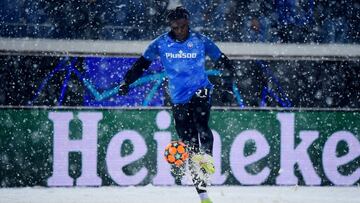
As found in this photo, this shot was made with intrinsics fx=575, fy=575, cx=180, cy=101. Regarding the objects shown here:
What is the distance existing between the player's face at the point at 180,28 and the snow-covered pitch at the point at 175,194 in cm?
172

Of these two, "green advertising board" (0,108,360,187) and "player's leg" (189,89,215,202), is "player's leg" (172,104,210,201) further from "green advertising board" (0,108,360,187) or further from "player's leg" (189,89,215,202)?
"green advertising board" (0,108,360,187)

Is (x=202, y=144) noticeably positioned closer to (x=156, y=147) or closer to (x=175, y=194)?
(x=175, y=194)

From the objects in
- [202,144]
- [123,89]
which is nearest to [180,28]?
[123,89]

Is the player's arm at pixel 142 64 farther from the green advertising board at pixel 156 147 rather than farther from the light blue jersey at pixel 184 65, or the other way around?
the green advertising board at pixel 156 147

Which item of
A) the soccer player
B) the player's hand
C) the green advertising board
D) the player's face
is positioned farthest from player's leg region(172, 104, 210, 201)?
the green advertising board

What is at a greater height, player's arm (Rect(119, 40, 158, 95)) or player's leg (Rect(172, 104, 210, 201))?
player's arm (Rect(119, 40, 158, 95))

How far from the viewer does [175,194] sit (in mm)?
6500

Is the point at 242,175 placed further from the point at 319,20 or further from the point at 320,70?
the point at 319,20

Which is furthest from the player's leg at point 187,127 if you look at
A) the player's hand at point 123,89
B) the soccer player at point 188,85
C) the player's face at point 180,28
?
the player's face at point 180,28

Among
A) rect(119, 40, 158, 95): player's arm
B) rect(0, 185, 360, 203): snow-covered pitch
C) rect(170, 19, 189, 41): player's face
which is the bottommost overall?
rect(0, 185, 360, 203): snow-covered pitch

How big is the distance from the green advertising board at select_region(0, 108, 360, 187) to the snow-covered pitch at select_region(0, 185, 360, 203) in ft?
0.70

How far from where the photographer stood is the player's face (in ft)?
16.5

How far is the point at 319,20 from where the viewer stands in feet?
24.4

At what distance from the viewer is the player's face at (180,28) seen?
197 inches
